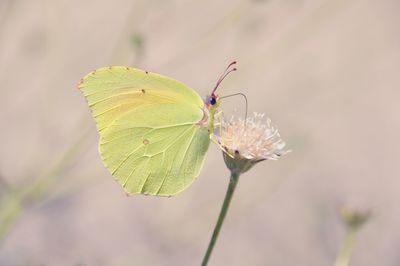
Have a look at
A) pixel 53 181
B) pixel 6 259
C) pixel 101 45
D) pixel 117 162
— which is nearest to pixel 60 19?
pixel 53 181

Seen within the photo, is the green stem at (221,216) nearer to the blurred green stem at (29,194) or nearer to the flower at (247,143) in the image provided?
the flower at (247,143)

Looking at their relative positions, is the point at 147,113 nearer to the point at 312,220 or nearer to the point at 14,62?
the point at 312,220

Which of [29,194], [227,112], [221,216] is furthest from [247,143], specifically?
[227,112]

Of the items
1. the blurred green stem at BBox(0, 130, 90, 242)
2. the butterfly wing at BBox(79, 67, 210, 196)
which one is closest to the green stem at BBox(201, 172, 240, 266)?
the butterfly wing at BBox(79, 67, 210, 196)

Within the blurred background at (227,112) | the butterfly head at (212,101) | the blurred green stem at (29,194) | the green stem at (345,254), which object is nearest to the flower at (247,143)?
the butterfly head at (212,101)

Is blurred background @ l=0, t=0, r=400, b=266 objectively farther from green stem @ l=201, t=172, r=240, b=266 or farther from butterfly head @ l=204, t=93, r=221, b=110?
green stem @ l=201, t=172, r=240, b=266
